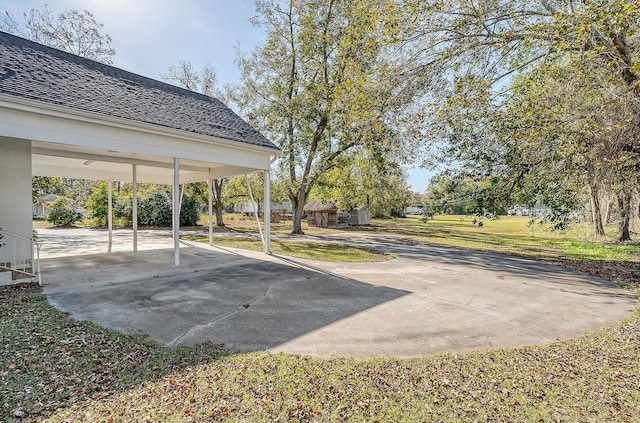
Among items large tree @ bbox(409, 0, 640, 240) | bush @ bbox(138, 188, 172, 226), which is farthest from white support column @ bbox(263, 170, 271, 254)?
bush @ bbox(138, 188, 172, 226)

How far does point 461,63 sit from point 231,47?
1722 cm

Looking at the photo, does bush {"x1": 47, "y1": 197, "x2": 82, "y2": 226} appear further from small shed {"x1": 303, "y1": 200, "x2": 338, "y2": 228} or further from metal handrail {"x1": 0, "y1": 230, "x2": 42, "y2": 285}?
metal handrail {"x1": 0, "y1": 230, "x2": 42, "y2": 285}

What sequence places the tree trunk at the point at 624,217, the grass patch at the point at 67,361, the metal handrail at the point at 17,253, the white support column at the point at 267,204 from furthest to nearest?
the tree trunk at the point at 624,217 < the white support column at the point at 267,204 < the metal handrail at the point at 17,253 < the grass patch at the point at 67,361

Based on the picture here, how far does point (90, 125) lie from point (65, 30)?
17064 mm

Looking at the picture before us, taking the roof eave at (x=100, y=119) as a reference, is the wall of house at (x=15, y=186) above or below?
below

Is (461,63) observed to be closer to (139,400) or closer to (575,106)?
(575,106)

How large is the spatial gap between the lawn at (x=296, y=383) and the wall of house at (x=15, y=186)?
15.2 ft

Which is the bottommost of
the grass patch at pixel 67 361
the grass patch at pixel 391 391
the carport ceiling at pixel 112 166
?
the grass patch at pixel 391 391

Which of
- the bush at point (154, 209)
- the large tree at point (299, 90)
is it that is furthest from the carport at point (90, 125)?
the bush at point (154, 209)

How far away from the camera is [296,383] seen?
306 centimetres

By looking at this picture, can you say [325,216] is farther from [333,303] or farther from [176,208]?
[333,303]

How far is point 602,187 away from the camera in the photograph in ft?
26.5

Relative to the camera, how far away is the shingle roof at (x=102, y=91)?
22.4 ft

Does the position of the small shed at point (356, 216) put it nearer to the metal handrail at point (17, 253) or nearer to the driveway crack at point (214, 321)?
the driveway crack at point (214, 321)
